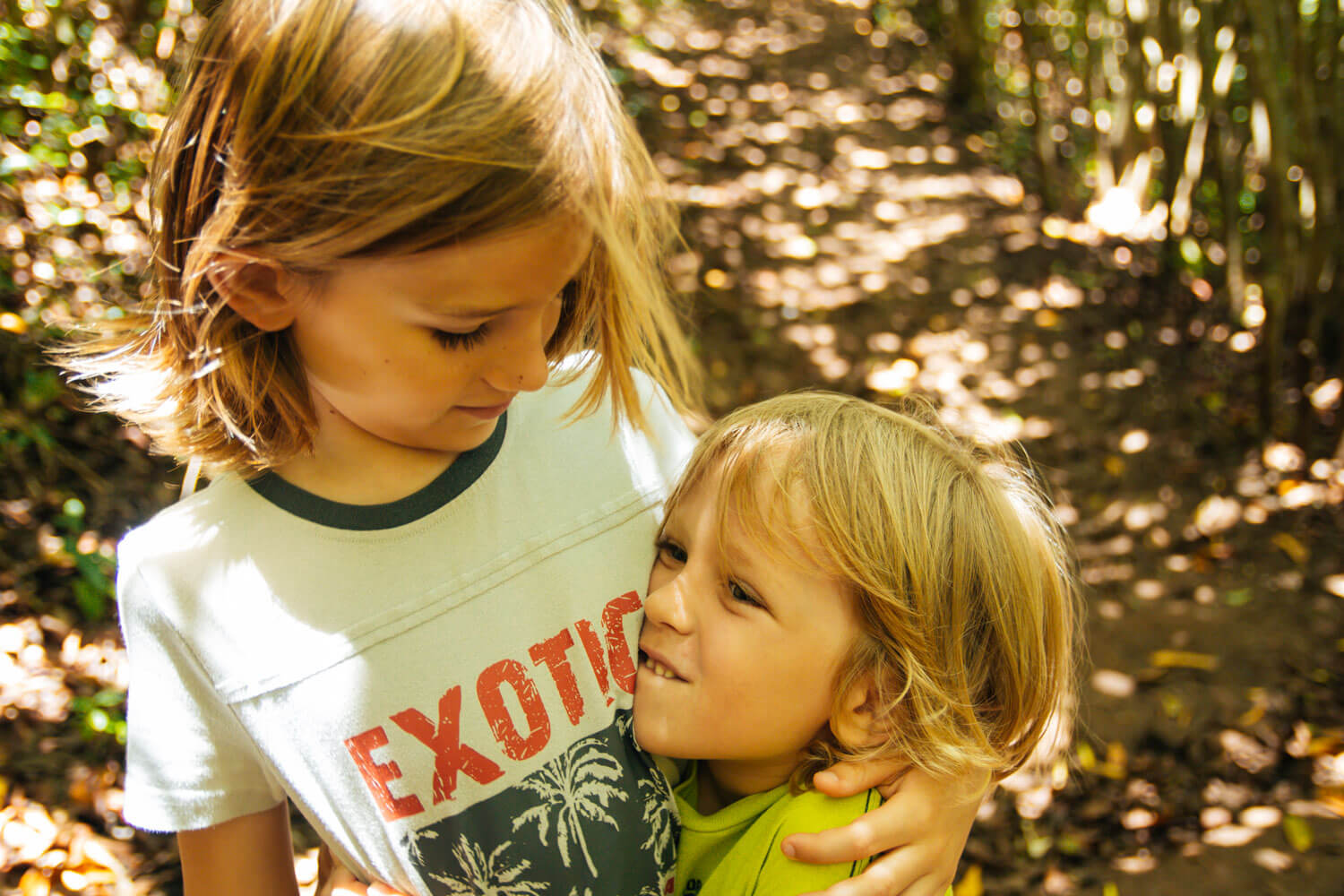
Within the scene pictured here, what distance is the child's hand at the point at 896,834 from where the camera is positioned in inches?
52.9

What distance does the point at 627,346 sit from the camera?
1.44 metres

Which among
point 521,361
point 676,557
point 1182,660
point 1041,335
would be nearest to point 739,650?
point 676,557

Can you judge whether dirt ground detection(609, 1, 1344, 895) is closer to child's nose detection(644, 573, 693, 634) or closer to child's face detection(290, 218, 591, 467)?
child's nose detection(644, 573, 693, 634)

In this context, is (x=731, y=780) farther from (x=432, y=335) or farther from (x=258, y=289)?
(x=258, y=289)

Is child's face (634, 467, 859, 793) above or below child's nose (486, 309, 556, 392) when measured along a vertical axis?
below

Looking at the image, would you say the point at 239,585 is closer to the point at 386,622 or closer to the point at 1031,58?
the point at 386,622

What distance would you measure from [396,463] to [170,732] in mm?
454

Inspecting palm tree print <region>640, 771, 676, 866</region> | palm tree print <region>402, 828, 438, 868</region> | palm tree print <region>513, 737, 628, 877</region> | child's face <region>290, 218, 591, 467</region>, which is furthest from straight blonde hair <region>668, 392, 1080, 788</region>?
palm tree print <region>402, 828, 438, 868</region>

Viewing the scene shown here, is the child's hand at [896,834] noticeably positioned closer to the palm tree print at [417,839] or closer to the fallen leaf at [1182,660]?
the palm tree print at [417,839]

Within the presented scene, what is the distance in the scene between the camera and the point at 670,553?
1.54 metres

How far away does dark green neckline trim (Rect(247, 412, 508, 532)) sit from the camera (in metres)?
1.26

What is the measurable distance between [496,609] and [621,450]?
37cm

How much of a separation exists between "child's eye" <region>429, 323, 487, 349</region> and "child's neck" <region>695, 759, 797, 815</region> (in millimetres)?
838

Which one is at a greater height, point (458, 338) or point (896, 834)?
point (458, 338)
